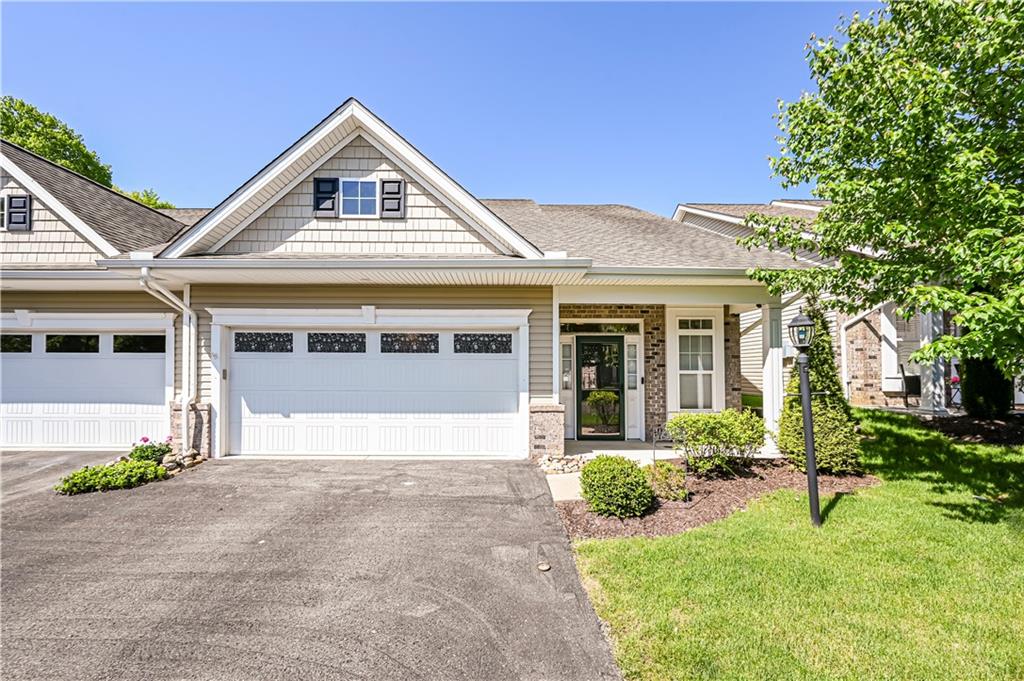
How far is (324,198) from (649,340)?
6978 mm

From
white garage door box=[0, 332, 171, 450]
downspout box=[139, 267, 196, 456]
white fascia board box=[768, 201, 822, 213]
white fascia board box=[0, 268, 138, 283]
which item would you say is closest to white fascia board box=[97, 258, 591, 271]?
white fascia board box=[0, 268, 138, 283]

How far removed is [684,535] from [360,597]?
3203 mm

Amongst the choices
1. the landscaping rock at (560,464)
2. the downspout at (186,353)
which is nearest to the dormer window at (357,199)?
the downspout at (186,353)

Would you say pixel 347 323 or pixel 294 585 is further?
pixel 347 323

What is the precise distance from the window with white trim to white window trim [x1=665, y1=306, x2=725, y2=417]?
77 mm

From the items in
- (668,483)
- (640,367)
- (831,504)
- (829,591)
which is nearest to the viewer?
(829,591)

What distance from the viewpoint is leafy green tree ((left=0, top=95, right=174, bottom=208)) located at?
23031 millimetres

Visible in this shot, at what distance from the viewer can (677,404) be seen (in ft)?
30.7

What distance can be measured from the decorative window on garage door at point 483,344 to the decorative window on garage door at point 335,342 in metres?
1.73

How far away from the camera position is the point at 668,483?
18.9 feet

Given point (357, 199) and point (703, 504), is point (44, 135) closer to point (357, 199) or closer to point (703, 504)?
point (357, 199)

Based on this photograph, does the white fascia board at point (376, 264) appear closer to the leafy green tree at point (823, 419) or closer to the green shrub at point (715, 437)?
the green shrub at point (715, 437)

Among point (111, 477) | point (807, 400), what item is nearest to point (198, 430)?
point (111, 477)

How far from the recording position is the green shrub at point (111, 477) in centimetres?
629
